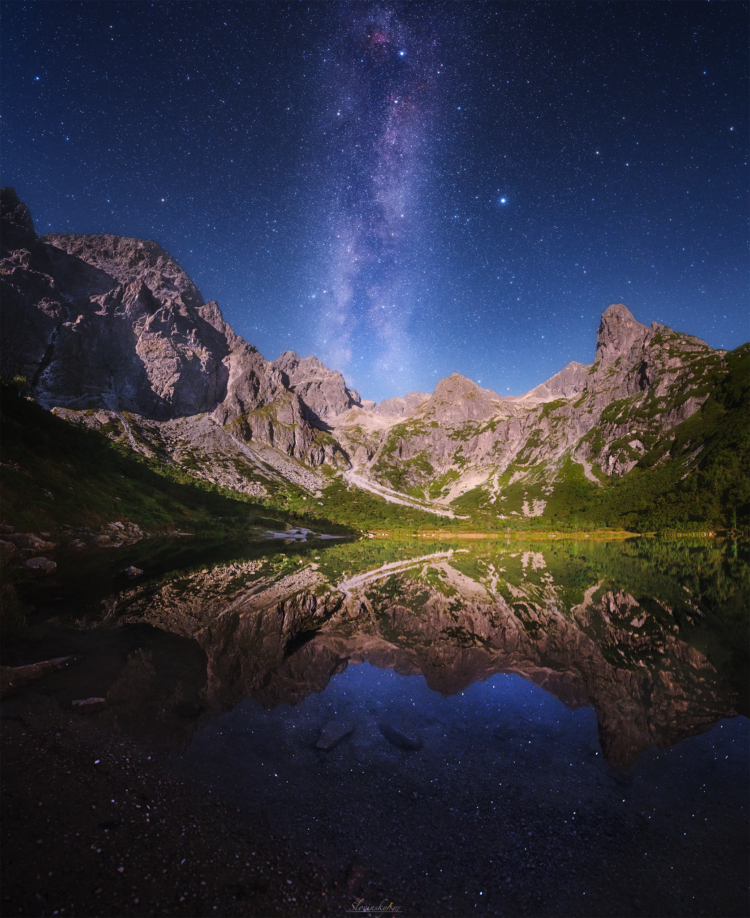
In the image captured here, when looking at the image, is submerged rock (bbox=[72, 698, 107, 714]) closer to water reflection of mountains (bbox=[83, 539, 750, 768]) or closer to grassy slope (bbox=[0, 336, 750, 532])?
water reflection of mountains (bbox=[83, 539, 750, 768])

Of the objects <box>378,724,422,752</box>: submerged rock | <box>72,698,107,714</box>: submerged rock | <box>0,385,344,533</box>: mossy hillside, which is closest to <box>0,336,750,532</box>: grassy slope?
<box>0,385,344,533</box>: mossy hillside

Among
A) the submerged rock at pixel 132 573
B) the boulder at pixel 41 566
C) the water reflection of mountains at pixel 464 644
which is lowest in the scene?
the submerged rock at pixel 132 573

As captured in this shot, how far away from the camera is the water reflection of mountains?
1359 cm

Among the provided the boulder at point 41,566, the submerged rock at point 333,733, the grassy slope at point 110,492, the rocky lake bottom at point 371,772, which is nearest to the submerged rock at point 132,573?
the boulder at point 41,566

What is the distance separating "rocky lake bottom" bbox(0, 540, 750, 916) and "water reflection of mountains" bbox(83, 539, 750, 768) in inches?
6.3

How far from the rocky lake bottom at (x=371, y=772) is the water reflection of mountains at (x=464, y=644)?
159 mm

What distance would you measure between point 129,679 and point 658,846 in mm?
16038

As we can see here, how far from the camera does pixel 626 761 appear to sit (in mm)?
10977

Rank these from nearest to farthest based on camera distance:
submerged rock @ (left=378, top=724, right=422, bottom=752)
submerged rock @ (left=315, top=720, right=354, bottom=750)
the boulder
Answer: submerged rock @ (left=315, top=720, right=354, bottom=750), submerged rock @ (left=378, top=724, right=422, bottom=752), the boulder

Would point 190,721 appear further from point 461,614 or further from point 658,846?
point 461,614

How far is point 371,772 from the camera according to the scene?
1030 cm

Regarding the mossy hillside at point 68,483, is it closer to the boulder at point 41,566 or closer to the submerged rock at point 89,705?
the boulder at point 41,566

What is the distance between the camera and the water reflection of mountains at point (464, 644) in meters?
13.6

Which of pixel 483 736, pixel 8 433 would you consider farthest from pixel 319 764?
pixel 8 433
